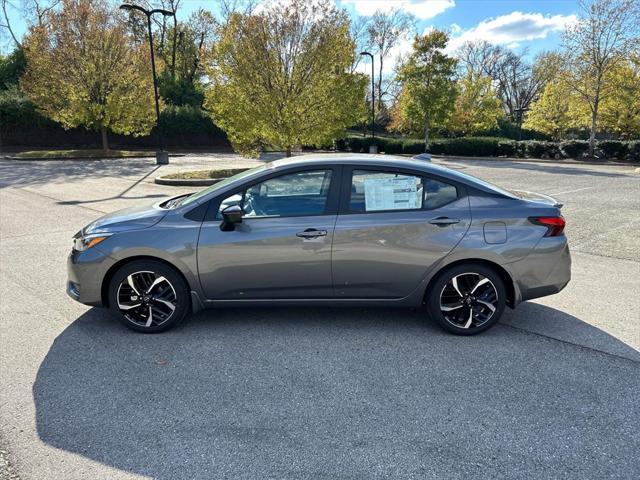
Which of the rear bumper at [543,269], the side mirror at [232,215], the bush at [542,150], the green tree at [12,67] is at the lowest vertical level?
the rear bumper at [543,269]

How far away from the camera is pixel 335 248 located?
12.2 feet

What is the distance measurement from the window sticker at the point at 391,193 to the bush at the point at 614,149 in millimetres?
26915

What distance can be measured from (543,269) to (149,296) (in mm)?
3350

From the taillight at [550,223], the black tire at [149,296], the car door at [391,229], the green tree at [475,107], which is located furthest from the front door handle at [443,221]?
the green tree at [475,107]

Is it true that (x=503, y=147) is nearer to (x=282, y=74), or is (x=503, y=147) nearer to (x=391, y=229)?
(x=282, y=74)

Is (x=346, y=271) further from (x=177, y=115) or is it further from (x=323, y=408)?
(x=177, y=115)

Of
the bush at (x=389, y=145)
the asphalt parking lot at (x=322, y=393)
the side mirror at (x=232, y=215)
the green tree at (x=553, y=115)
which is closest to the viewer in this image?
the asphalt parking lot at (x=322, y=393)

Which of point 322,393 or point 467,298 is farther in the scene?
point 467,298

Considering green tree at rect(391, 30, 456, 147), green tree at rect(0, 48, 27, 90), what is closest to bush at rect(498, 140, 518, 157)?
green tree at rect(391, 30, 456, 147)

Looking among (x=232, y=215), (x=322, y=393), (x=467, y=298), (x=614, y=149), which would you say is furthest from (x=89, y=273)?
(x=614, y=149)

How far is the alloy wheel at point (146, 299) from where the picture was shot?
3.84 meters

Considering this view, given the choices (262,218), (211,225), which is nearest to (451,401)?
(262,218)

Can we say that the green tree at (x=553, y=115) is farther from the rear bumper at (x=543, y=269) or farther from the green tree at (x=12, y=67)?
the green tree at (x=12, y=67)

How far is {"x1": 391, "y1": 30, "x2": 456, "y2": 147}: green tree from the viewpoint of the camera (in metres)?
30.0
